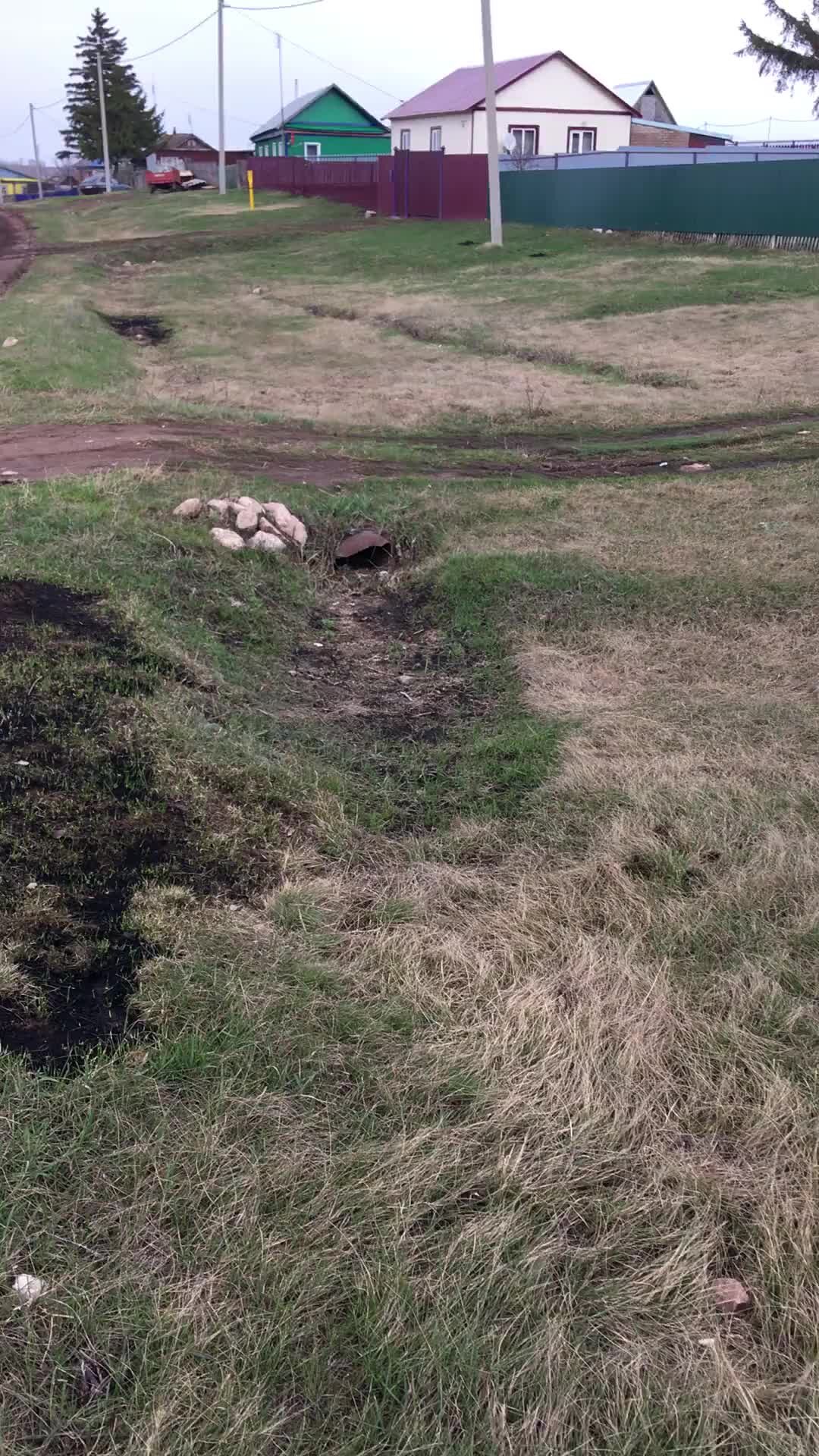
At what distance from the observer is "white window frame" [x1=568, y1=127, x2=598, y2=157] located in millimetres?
40875

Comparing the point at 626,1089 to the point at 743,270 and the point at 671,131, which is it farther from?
the point at 671,131

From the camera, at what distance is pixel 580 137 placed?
41219 millimetres

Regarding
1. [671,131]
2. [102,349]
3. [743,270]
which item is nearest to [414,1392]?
[102,349]

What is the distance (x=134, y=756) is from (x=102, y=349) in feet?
39.7

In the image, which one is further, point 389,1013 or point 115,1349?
point 389,1013

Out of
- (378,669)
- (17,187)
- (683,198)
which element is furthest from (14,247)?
(17,187)

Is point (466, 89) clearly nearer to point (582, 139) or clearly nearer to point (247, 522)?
point (582, 139)

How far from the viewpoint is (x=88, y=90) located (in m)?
64.3

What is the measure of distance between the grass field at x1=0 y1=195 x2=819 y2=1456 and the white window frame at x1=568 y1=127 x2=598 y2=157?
125ft

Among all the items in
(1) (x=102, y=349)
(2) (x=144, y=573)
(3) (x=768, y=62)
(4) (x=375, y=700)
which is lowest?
(4) (x=375, y=700)

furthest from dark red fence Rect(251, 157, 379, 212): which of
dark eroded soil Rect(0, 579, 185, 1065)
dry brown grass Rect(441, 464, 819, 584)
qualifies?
dark eroded soil Rect(0, 579, 185, 1065)

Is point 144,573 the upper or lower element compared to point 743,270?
lower

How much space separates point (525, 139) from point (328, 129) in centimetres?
2181

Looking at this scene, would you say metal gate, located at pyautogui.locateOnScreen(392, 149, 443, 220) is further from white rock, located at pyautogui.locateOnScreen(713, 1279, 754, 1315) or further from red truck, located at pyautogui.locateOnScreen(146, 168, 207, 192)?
white rock, located at pyautogui.locateOnScreen(713, 1279, 754, 1315)
